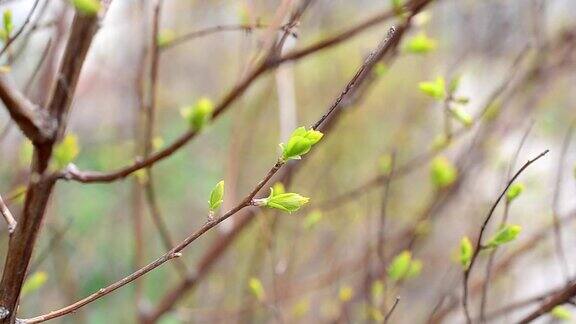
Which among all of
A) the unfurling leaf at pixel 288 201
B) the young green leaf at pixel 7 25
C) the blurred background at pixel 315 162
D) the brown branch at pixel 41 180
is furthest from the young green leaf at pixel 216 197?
the blurred background at pixel 315 162

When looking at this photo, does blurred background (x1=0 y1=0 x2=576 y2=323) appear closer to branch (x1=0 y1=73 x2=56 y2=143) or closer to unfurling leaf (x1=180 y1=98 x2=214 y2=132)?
unfurling leaf (x1=180 y1=98 x2=214 y2=132)

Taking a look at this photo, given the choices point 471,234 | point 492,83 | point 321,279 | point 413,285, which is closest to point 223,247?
point 321,279

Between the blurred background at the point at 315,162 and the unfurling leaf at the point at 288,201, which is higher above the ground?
the blurred background at the point at 315,162

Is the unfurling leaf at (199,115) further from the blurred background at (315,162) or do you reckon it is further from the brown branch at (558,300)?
the blurred background at (315,162)

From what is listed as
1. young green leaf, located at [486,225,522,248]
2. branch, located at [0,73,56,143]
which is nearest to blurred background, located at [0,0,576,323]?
young green leaf, located at [486,225,522,248]

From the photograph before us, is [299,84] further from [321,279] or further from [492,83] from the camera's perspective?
[321,279]

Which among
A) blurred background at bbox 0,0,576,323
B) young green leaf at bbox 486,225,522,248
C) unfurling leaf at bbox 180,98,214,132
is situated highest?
blurred background at bbox 0,0,576,323
